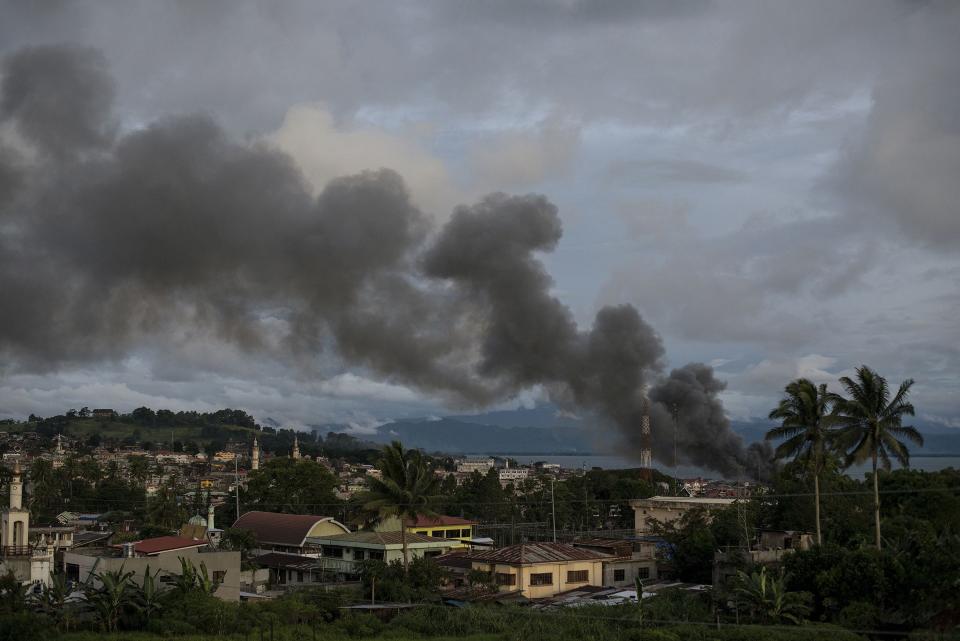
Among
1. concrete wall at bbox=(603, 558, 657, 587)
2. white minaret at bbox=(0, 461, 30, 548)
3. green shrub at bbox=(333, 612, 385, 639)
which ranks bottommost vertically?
green shrub at bbox=(333, 612, 385, 639)

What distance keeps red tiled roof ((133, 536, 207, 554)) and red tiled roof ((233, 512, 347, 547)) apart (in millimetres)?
12547

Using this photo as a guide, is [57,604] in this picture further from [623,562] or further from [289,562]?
[623,562]

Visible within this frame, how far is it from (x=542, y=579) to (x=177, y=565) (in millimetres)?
15540

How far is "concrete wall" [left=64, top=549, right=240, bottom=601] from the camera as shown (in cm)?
3838

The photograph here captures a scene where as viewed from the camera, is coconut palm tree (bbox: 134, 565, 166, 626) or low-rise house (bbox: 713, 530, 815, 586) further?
low-rise house (bbox: 713, 530, 815, 586)

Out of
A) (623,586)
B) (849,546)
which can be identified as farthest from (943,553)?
(623,586)

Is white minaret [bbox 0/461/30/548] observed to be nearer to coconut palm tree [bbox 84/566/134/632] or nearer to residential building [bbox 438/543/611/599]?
coconut palm tree [bbox 84/566/134/632]

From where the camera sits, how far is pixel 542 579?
1706 inches

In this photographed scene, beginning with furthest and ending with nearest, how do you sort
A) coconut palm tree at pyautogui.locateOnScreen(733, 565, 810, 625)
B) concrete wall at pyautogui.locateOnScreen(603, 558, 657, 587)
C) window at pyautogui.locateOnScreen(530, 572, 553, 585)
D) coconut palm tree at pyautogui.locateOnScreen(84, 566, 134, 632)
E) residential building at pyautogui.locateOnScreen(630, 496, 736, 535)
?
residential building at pyautogui.locateOnScreen(630, 496, 736, 535) → concrete wall at pyautogui.locateOnScreen(603, 558, 657, 587) → window at pyautogui.locateOnScreen(530, 572, 553, 585) → coconut palm tree at pyautogui.locateOnScreen(733, 565, 810, 625) → coconut palm tree at pyautogui.locateOnScreen(84, 566, 134, 632)

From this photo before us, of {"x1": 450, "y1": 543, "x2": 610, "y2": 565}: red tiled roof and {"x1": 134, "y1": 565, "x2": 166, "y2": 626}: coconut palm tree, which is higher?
{"x1": 450, "y1": 543, "x2": 610, "y2": 565}: red tiled roof

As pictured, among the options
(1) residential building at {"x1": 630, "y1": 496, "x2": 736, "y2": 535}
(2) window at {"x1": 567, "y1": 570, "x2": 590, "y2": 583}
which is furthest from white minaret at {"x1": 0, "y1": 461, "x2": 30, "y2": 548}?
(1) residential building at {"x1": 630, "y1": 496, "x2": 736, "y2": 535}

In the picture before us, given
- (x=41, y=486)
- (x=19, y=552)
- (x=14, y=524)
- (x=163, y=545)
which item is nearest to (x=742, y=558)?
(x=163, y=545)

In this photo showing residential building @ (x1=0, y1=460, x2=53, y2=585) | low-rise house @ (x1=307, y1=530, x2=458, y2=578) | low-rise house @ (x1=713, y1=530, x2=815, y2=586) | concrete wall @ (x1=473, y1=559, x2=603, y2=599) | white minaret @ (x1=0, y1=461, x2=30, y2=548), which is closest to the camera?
residential building @ (x1=0, y1=460, x2=53, y2=585)

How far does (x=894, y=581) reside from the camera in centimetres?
3431
